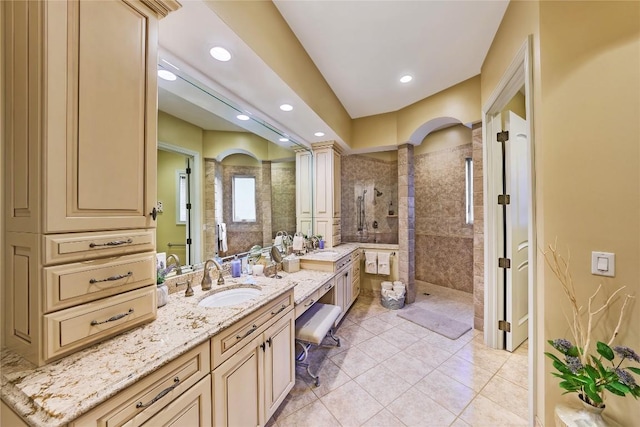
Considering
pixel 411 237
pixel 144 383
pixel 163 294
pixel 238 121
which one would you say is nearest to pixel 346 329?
pixel 411 237

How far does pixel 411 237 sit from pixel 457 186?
119 centimetres

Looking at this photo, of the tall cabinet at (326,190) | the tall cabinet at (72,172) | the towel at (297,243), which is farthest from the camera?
the tall cabinet at (326,190)

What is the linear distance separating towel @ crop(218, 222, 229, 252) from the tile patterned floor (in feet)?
4.26

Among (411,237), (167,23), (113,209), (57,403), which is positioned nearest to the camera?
(57,403)

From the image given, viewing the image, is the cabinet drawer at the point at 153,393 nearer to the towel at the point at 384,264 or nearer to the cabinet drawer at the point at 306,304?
the cabinet drawer at the point at 306,304

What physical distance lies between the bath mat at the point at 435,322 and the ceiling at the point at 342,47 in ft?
9.14

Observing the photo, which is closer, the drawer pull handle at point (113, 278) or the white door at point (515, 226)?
the drawer pull handle at point (113, 278)

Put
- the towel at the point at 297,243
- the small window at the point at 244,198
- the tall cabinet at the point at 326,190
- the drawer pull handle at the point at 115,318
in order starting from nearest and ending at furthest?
1. the drawer pull handle at the point at 115,318
2. the small window at the point at 244,198
3. the towel at the point at 297,243
4. the tall cabinet at the point at 326,190

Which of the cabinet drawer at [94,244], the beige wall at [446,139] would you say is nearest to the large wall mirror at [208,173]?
the cabinet drawer at [94,244]

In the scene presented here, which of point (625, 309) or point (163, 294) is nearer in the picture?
point (625, 309)

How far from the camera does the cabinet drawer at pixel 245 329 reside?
1146 mm

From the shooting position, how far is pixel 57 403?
68cm

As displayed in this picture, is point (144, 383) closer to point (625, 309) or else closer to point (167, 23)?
point (167, 23)

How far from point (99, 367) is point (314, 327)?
1477 mm
